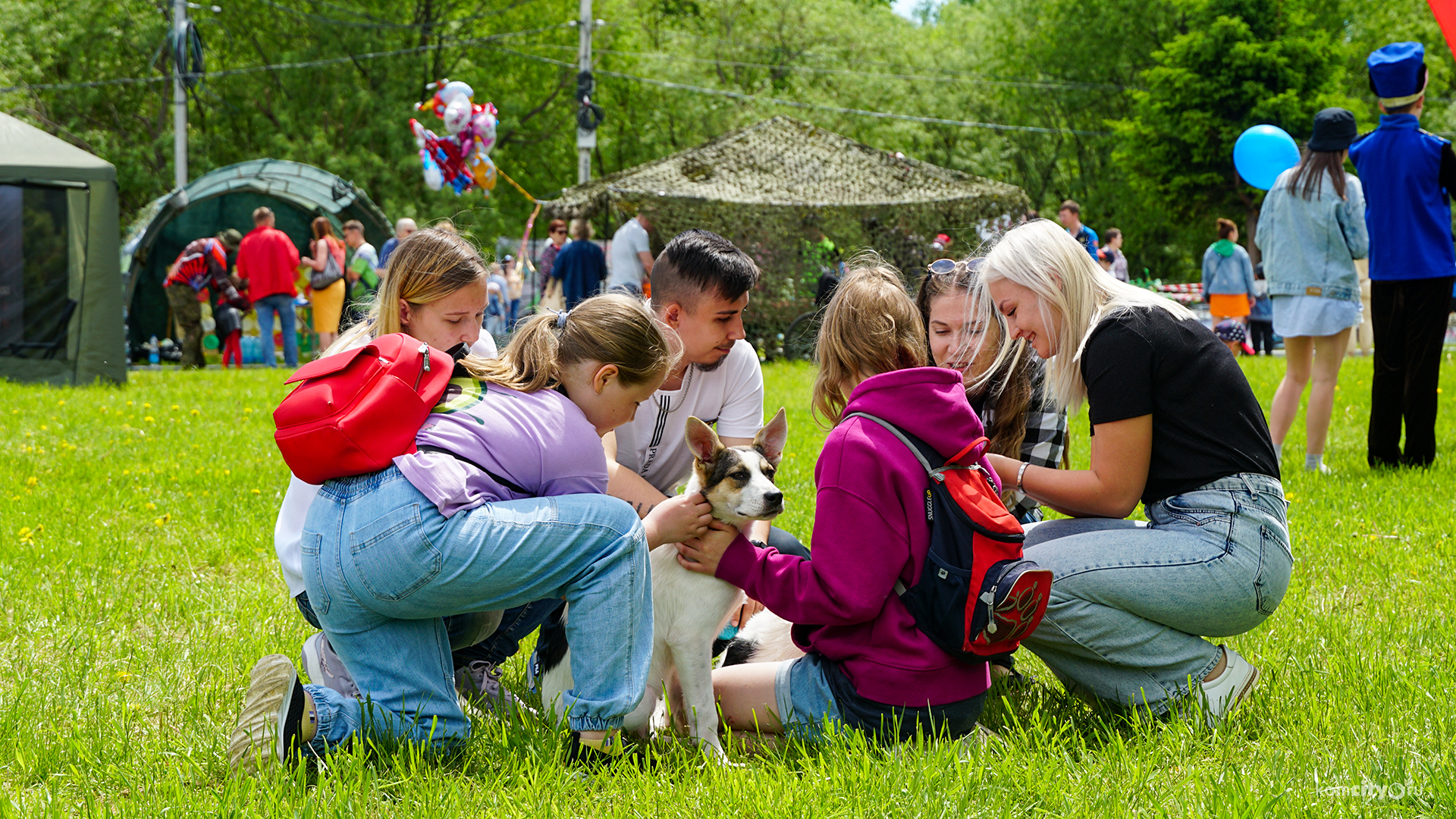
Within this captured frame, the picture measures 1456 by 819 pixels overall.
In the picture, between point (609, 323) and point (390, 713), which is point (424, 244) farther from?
point (390, 713)

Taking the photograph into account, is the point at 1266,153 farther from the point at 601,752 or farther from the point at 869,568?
the point at 601,752

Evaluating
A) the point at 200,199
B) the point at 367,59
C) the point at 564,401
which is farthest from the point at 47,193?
the point at 367,59

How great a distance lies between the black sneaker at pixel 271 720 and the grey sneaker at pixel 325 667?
35 cm

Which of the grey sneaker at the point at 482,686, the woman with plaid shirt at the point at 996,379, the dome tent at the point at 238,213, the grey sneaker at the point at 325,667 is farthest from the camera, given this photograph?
the dome tent at the point at 238,213

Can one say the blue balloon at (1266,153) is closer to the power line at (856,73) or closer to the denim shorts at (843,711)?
the denim shorts at (843,711)

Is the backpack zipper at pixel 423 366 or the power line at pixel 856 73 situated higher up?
the power line at pixel 856 73

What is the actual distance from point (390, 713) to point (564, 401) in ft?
2.97

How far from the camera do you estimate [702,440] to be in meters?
3.11

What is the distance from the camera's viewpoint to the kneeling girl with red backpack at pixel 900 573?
104 inches

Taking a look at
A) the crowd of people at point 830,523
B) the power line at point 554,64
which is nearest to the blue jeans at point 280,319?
the crowd of people at point 830,523

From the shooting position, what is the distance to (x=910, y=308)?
3.11m

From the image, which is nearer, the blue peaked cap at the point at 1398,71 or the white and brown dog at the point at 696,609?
the white and brown dog at the point at 696,609

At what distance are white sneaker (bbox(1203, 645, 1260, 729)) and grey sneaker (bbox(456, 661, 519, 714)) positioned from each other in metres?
1.92

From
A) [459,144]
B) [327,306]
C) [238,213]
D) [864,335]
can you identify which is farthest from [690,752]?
[238,213]
